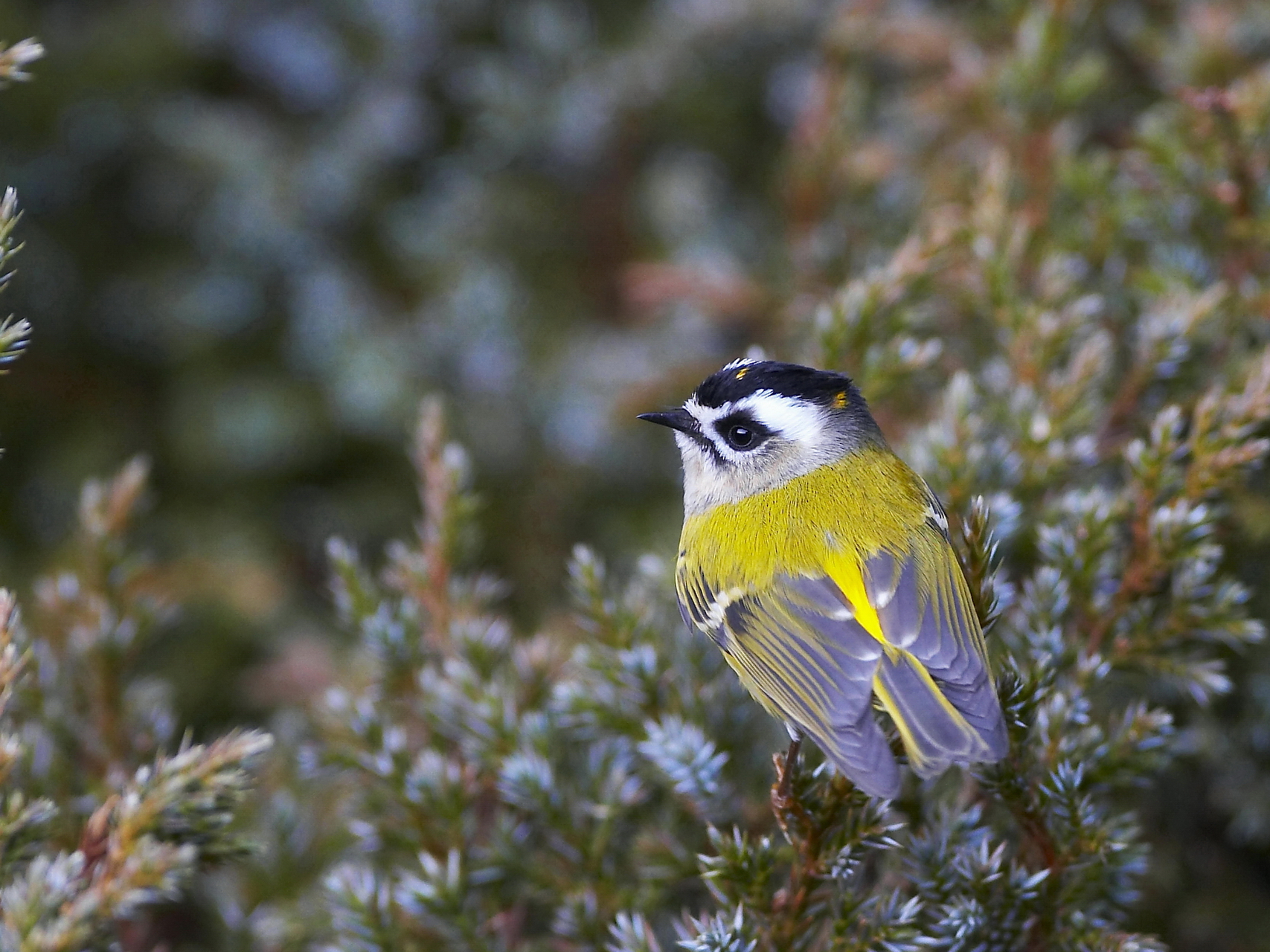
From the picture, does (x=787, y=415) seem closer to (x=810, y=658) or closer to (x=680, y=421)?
(x=680, y=421)

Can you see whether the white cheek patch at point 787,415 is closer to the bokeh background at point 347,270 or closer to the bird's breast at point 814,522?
the bird's breast at point 814,522

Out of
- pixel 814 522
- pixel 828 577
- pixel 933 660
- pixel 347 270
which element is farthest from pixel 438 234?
pixel 933 660

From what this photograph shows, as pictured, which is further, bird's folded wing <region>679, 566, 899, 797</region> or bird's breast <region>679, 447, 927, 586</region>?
bird's breast <region>679, 447, 927, 586</region>

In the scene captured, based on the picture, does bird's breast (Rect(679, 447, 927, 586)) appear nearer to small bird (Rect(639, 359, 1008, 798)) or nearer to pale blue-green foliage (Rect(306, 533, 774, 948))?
small bird (Rect(639, 359, 1008, 798))

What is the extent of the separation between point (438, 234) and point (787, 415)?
4.51 feet

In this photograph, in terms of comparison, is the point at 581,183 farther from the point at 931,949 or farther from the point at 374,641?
the point at 931,949

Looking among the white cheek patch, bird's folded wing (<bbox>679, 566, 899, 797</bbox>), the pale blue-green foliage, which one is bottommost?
the pale blue-green foliage

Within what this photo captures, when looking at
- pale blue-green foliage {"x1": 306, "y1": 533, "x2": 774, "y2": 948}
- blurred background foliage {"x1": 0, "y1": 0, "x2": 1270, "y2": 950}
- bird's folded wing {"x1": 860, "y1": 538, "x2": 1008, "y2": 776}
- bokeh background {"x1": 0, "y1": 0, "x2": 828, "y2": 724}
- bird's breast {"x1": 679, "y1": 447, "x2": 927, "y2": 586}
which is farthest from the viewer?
bokeh background {"x1": 0, "y1": 0, "x2": 828, "y2": 724}

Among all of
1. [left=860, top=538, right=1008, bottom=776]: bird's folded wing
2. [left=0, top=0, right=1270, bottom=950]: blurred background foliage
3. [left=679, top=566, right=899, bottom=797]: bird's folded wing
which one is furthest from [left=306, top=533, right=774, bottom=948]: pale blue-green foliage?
[left=0, top=0, right=1270, bottom=950]: blurred background foliage

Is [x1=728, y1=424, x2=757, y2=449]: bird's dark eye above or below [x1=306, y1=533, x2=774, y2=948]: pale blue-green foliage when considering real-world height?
above

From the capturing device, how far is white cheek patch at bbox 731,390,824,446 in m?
1.79

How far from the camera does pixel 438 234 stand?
9.21 feet

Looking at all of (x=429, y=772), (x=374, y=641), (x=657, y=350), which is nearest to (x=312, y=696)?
(x=374, y=641)

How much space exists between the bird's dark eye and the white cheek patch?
37 millimetres
